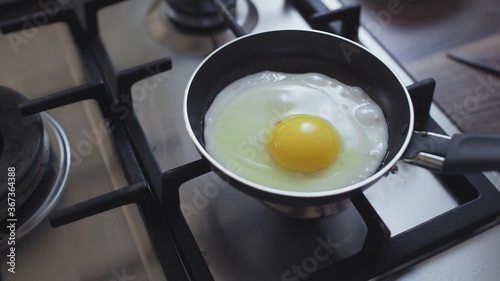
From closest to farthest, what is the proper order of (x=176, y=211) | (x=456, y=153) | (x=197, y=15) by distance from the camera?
(x=456, y=153), (x=176, y=211), (x=197, y=15)

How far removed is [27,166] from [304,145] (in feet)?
1.14

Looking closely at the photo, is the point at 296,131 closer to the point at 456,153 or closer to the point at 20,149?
the point at 456,153

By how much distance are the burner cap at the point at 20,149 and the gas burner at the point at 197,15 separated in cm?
30

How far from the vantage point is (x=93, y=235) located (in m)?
0.67

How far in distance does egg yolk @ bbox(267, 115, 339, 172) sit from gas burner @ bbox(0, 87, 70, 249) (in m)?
0.30

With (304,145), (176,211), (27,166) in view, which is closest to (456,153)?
(304,145)

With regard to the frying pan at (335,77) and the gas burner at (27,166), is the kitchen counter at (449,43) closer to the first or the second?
the frying pan at (335,77)

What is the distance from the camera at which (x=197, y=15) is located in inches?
35.2

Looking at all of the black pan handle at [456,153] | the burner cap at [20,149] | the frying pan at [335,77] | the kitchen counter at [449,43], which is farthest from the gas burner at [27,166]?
the kitchen counter at [449,43]

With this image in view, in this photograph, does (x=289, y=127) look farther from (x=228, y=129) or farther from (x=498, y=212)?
(x=498, y=212)

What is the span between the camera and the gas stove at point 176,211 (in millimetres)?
629

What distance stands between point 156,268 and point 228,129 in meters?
0.20

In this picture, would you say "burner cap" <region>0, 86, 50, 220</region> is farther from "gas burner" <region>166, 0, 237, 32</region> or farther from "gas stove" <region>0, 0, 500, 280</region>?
"gas burner" <region>166, 0, 237, 32</region>

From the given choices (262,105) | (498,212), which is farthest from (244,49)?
(498,212)
